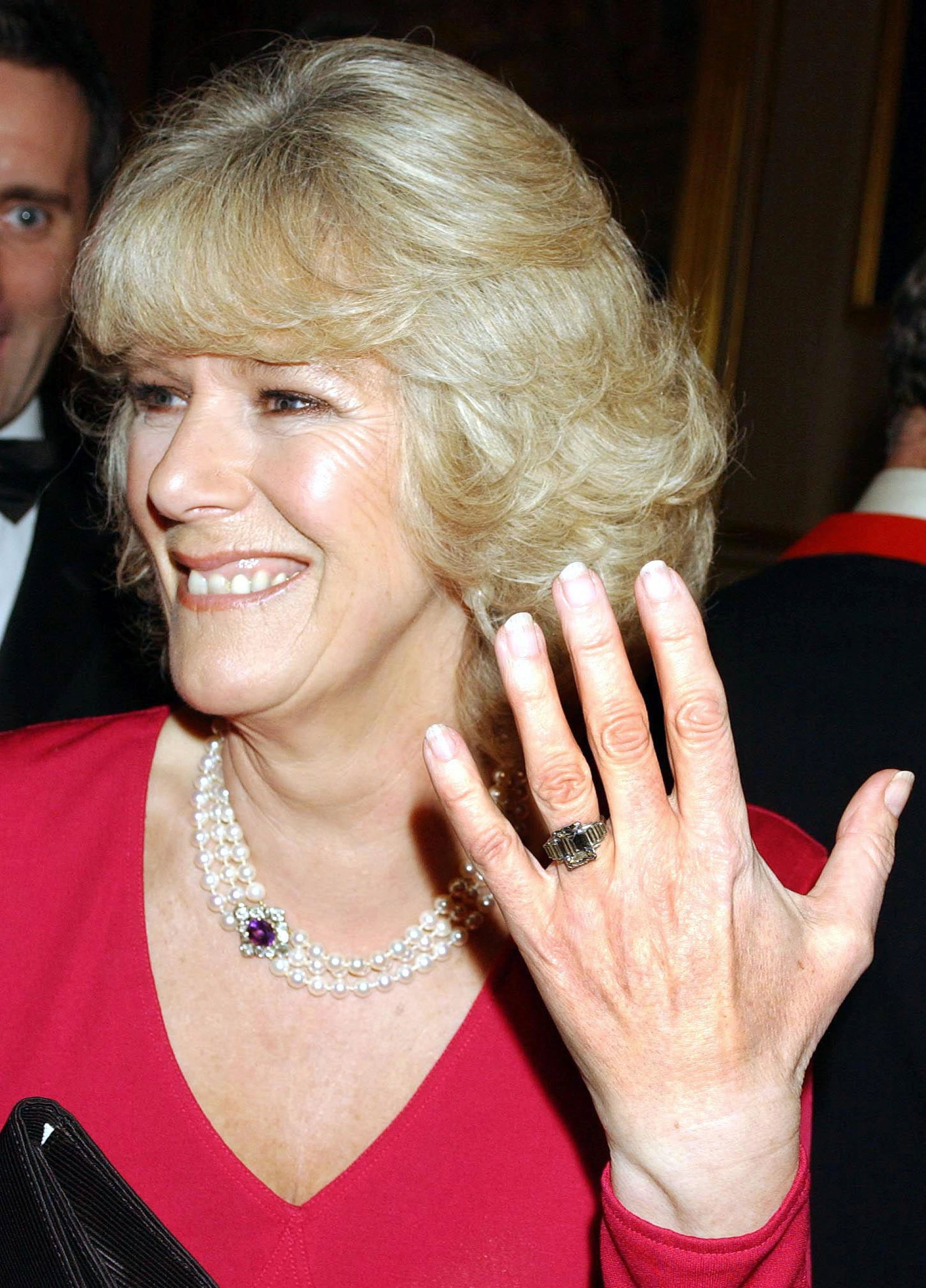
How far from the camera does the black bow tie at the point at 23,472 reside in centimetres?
236

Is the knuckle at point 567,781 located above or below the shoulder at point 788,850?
above

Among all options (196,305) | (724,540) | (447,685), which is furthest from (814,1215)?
(724,540)

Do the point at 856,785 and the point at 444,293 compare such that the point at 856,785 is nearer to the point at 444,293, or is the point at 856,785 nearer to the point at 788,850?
the point at 788,850

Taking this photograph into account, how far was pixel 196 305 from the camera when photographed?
141cm

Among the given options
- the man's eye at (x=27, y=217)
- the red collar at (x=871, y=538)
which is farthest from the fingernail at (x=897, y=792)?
the man's eye at (x=27, y=217)

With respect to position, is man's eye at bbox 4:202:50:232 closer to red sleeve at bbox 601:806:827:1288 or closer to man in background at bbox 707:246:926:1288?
man in background at bbox 707:246:926:1288

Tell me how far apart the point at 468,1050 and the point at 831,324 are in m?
3.54

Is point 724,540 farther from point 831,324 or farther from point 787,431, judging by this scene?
point 831,324

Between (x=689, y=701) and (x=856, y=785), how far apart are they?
67cm

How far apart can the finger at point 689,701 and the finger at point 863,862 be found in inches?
6.1

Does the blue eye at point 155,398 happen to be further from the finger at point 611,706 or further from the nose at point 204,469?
the finger at point 611,706

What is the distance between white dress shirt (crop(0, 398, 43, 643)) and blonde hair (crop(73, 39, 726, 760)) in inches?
31.3

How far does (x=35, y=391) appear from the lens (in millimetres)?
2529

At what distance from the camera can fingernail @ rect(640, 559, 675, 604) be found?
43.2 inches
